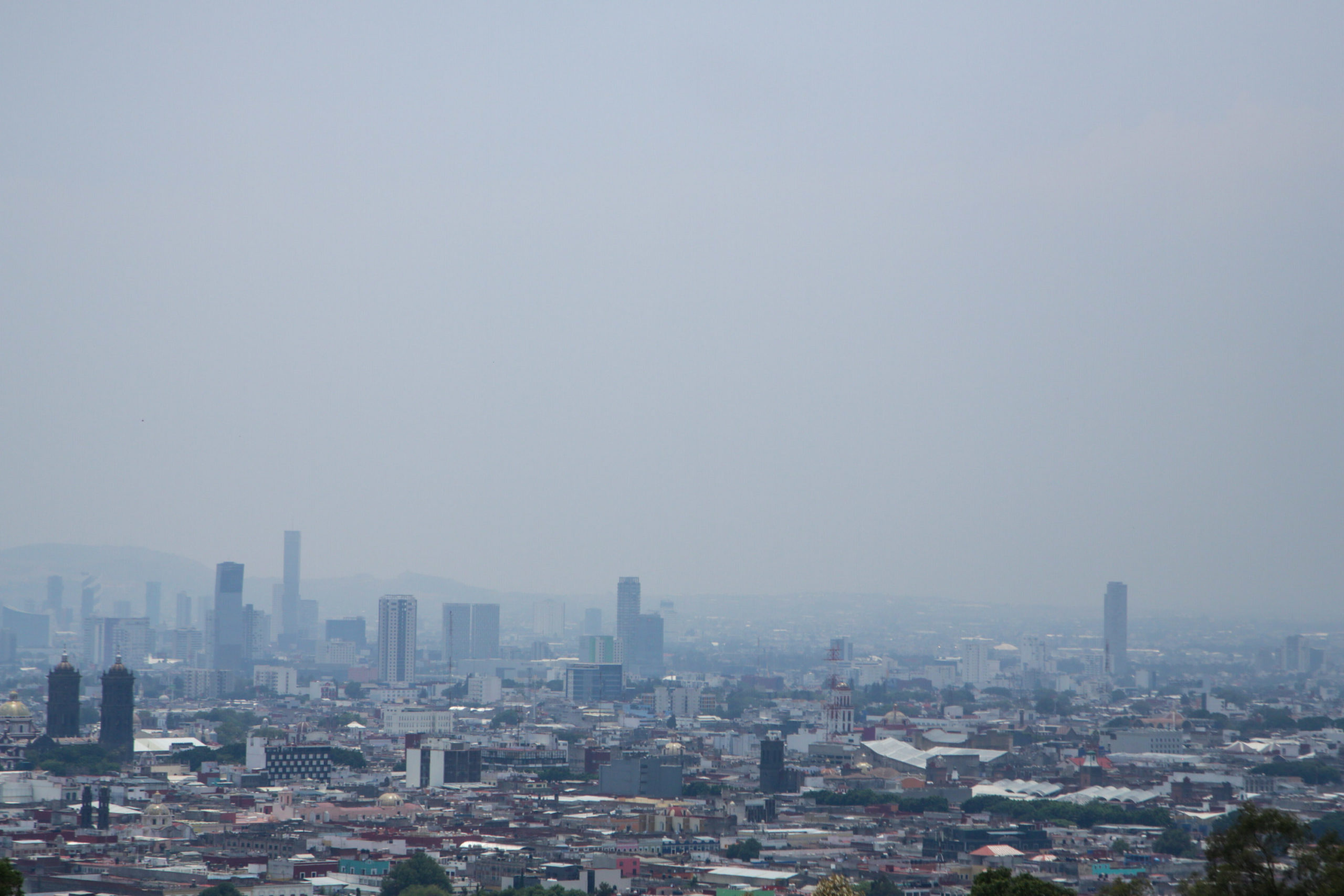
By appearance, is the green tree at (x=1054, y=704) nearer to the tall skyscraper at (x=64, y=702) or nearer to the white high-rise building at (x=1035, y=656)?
the white high-rise building at (x=1035, y=656)

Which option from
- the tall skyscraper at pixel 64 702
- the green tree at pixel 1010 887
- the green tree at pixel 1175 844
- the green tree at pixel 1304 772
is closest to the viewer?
the green tree at pixel 1010 887

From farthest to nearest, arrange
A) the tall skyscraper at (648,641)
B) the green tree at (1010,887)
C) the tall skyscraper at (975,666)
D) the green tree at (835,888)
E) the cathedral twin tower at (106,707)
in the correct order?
1. the tall skyscraper at (648,641)
2. the tall skyscraper at (975,666)
3. the cathedral twin tower at (106,707)
4. the green tree at (1010,887)
5. the green tree at (835,888)

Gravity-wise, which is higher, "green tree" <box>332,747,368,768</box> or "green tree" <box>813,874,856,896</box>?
"green tree" <box>813,874,856,896</box>

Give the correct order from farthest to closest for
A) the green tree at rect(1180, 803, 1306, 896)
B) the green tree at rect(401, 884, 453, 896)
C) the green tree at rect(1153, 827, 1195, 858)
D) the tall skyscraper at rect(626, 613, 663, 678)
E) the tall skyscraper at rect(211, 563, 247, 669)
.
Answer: the tall skyscraper at rect(626, 613, 663, 678) < the tall skyscraper at rect(211, 563, 247, 669) < the green tree at rect(1153, 827, 1195, 858) < the green tree at rect(401, 884, 453, 896) < the green tree at rect(1180, 803, 1306, 896)

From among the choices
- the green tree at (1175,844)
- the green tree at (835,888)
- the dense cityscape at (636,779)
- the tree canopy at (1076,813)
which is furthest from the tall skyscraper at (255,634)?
the green tree at (835,888)

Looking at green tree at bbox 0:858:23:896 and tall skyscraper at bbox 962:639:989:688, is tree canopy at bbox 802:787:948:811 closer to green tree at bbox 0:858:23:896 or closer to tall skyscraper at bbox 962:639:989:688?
green tree at bbox 0:858:23:896

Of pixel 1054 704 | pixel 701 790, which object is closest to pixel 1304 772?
pixel 701 790

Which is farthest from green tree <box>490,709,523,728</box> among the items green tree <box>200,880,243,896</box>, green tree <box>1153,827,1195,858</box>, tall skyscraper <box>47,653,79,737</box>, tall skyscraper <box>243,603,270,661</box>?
green tree <box>200,880,243,896</box>

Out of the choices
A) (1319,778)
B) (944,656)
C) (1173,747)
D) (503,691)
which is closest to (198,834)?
(1319,778)
